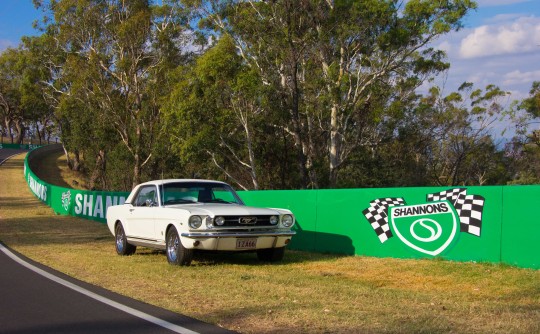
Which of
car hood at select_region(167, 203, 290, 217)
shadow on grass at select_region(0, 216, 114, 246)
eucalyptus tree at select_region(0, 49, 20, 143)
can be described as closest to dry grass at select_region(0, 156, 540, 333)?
car hood at select_region(167, 203, 290, 217)

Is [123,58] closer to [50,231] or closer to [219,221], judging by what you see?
[50,231]

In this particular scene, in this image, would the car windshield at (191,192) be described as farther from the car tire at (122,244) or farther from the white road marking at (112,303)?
the white road marking at (112,303)

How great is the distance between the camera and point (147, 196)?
12266mm

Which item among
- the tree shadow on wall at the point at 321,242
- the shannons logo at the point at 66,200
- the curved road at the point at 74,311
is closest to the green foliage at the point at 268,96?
the shannons logo at the point at 66,200

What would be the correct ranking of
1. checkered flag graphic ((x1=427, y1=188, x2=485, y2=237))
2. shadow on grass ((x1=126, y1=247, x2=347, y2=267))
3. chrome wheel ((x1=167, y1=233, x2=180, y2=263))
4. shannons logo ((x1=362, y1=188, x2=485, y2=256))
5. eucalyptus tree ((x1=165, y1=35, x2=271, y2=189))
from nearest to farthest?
1. checkered flag graphic ((x1=427, y1=188, x2=485, y2=237))
2. shannons logo ((x1=362, y1=188, x2=485, y2=256))
3. chrome wheel ((x1=167, y1=233, x2=180, y2=263))
4. shadow on grass ((x1=126, y1=247, x2=347, y2=267))
5. eucalyptus tree ((x1=165, y1=35, x2=271, y2=189))

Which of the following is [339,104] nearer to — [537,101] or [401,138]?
[401,138]

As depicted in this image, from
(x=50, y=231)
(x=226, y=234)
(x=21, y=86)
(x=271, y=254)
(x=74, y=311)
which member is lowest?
(x=50, y=231)

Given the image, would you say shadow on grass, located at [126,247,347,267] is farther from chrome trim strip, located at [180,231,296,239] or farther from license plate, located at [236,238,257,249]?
chrome trim strip, located at [180,231,296,239]

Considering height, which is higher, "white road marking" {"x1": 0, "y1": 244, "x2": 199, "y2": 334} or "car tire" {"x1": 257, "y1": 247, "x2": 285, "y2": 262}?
"car tire" {"x1": 257, "y1": 247, "x2": 285, "y2": 262}

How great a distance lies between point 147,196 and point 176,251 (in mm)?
1987

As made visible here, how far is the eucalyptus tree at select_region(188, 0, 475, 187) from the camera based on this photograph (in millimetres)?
28234

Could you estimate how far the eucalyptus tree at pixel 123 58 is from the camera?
39344mm

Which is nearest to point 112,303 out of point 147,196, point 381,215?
point 147,196

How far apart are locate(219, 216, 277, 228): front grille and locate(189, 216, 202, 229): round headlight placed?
1.35 ft
